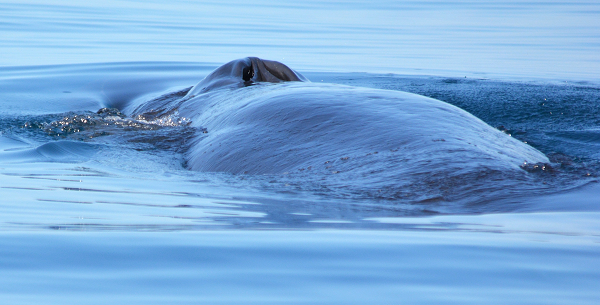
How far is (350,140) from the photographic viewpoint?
16.1 feet

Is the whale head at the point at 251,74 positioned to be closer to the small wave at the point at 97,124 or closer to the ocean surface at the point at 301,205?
the ocean surface at the point at 301,205

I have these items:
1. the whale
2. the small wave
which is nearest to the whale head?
the small wave

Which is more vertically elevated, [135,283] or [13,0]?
[13,0]

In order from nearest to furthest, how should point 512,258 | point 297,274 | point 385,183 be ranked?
point 297,274 → point 512,258 → point 385,183

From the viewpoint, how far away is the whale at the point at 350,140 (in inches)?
173

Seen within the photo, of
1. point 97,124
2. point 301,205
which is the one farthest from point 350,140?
point 97,124

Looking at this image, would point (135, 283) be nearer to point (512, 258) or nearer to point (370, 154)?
point (512, 258)

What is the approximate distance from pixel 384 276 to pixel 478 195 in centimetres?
174

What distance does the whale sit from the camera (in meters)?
4.39

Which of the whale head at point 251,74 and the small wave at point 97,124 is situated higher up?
the whale head at point 251,74

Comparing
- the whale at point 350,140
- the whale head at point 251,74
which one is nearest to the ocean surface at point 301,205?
the whale at point 350,140

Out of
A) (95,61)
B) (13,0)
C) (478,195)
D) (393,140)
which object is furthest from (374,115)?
(13,0)

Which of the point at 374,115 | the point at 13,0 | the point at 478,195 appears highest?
the point at 13,0

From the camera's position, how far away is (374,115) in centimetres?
521
